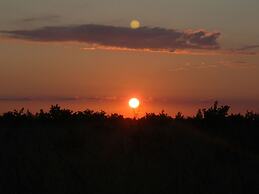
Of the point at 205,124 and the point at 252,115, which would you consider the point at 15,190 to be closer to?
the point at 205,124

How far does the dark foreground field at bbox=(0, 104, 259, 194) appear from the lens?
15.7m

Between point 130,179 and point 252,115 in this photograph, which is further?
point 252,115

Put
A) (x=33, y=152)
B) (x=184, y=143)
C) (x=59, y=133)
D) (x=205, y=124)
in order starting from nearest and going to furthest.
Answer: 1. (x=33, y=152)
2. (x=184, y=143)
3. (x=59, y=133)
4. (x=205, y=124)

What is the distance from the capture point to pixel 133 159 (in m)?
18.7

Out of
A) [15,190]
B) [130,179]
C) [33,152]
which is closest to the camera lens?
[15,190]

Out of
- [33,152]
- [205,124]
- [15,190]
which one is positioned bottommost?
[15,190]

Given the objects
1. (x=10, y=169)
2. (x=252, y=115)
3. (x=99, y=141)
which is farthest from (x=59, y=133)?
(x=252, y=115)

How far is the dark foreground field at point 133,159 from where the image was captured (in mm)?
15695

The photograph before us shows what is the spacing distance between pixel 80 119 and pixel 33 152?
12354 mm

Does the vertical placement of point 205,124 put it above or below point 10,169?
above

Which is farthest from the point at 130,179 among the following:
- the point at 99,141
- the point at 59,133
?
the point at 59,133

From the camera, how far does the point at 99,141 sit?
859 inches

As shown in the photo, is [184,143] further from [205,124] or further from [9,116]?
[9,116]

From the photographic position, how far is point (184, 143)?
71.5 ft
